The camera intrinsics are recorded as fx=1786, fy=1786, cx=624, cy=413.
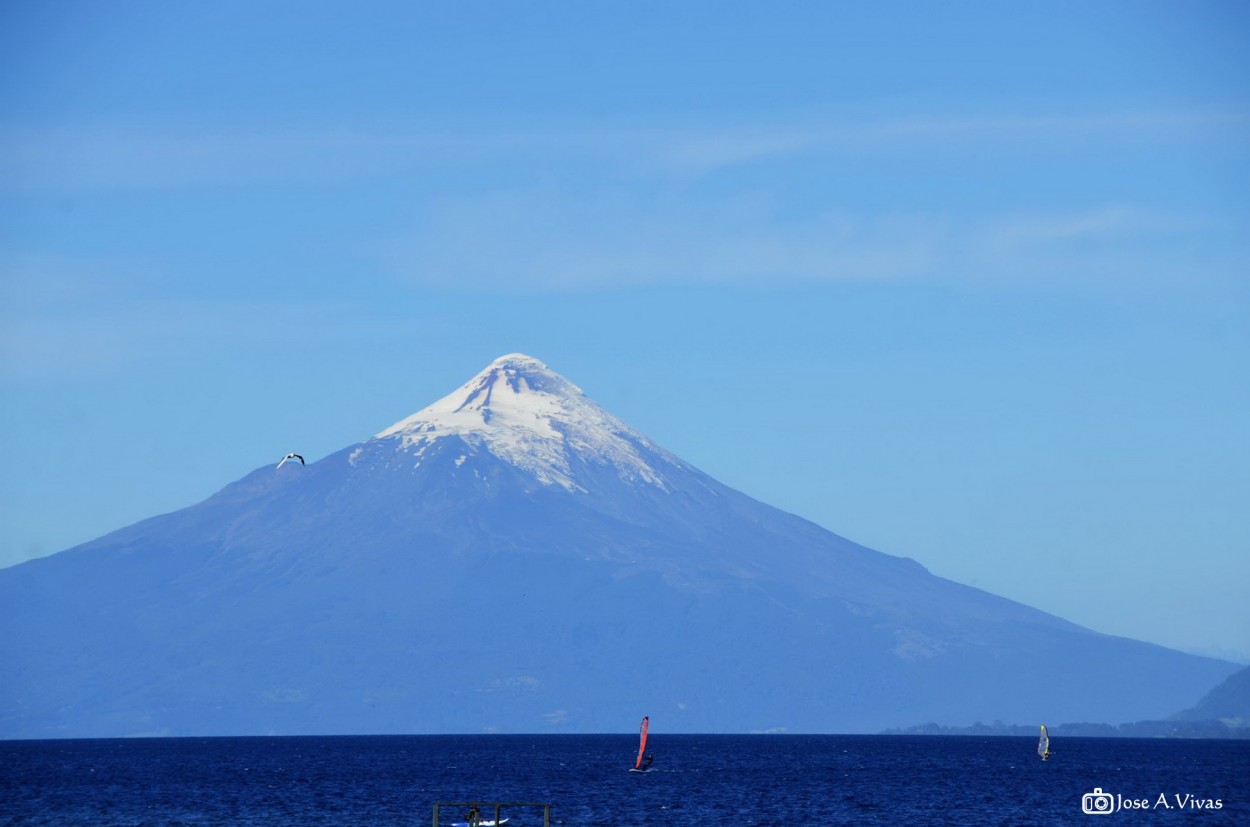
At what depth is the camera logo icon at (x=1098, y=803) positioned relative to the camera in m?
131

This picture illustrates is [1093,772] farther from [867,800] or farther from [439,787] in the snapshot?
[439,787]

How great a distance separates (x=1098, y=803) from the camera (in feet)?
463

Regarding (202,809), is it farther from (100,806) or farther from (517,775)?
(517,775)

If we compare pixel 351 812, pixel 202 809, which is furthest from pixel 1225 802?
pixel 202 809

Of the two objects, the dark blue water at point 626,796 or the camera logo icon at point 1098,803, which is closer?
the dark blue water at point 626,796

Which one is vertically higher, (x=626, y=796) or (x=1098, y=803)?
(x=626, y=796)

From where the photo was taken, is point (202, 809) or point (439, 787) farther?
point (439, 787)

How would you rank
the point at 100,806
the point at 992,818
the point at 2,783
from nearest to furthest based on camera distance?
the point at 992,818, the point at 100,806, the point at 2,783

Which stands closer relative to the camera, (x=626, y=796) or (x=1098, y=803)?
(x=1098, y=803)

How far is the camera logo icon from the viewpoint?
131 meters

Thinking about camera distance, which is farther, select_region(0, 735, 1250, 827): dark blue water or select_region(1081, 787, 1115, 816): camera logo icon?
select_region(1081, 787, 1115, 816): camera logo icon

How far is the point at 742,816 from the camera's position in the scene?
124500 millimetres

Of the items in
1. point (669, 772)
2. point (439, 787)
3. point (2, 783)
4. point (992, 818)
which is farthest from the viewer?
point (669, 772)

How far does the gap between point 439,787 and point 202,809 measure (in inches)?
1162
